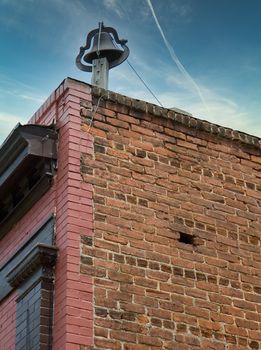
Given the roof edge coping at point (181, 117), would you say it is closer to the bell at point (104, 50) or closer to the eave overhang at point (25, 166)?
the eave overhang at point (25, 166)

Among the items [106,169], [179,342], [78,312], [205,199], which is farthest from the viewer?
[205,199]

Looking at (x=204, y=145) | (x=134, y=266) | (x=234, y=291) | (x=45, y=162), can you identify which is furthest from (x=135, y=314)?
(x=204, y=145)

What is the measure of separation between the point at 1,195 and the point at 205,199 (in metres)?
2.57

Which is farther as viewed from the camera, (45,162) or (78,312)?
(45,162)

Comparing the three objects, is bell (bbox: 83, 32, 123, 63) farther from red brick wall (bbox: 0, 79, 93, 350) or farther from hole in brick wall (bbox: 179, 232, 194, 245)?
hole in brick wall (bbox: 179, 232, 194, 245)

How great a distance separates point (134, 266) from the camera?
336 inches

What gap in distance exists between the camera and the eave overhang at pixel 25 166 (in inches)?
356

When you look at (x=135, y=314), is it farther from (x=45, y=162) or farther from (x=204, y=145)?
(x=204, y=145)

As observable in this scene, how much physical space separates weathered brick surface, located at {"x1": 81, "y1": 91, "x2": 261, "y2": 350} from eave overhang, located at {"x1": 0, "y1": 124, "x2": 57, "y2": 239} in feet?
1.46

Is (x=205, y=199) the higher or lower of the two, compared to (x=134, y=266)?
higher

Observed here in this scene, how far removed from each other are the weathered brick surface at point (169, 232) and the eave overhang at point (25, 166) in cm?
45

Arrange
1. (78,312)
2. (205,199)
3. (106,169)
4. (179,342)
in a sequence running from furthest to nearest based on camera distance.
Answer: (205,199), (106,169), (179,342), (78,312)

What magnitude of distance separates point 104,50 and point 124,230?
10.6 feet

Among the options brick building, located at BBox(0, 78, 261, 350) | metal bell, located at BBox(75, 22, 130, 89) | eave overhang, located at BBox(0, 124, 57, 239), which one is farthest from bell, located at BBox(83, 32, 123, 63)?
eave overhang, located at BBox(0, 124, 57, 239)
